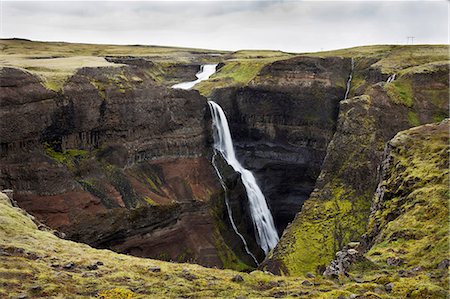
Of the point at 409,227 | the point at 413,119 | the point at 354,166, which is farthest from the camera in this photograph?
the point at 413,119

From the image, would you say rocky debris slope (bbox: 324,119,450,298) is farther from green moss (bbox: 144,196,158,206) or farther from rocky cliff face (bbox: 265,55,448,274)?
green moss (bbox: 144,196,158,206)

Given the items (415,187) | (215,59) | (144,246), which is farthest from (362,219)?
(215,59)

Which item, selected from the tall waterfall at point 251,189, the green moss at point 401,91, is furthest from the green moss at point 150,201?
the green moss at point 401,91

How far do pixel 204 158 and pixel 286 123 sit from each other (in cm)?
1839

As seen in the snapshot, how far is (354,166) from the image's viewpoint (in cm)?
5381

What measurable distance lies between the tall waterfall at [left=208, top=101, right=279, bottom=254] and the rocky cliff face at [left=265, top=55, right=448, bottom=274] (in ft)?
39.0

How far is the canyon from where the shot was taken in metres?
46.1

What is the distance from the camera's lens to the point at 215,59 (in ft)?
480

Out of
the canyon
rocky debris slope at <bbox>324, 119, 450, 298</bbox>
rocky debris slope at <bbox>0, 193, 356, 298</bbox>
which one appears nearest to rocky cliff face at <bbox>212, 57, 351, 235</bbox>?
the canyon

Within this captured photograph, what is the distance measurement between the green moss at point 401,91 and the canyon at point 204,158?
0.17 meters

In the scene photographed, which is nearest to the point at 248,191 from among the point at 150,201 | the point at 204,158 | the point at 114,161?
the point at 204,158

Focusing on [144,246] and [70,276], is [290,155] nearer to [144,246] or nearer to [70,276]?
[144,246]

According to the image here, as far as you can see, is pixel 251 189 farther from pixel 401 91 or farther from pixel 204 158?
pixel 401 91

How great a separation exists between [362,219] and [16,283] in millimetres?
38557
